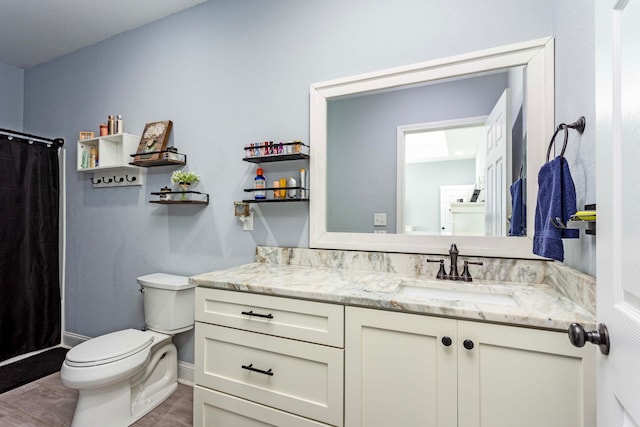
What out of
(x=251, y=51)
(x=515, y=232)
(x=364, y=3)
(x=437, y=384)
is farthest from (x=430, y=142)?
(x=251, y=51)

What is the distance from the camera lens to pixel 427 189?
1585 millimetres

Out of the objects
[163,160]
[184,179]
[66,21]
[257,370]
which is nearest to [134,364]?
[257,370]

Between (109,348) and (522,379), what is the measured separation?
191 centimetres

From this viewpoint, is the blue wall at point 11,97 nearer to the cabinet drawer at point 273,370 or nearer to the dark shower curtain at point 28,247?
the dark shower curtain at point 28,247

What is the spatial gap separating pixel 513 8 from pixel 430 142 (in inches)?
26.7

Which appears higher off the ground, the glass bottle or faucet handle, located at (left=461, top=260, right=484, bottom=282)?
the glass bottle

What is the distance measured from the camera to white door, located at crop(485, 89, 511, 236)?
1.45 m

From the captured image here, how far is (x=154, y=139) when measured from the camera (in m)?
2.27

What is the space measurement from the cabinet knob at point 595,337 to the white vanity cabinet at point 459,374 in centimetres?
25

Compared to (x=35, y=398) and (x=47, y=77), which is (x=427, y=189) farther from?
(x=47, y=77)

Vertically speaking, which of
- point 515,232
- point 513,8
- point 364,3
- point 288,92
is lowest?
point 515,232

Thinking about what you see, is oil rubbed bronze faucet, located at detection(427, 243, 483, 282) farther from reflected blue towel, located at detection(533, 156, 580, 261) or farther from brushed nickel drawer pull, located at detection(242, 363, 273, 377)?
brushed nickel drawer pull, located at detection(242, 363, 273, 377)

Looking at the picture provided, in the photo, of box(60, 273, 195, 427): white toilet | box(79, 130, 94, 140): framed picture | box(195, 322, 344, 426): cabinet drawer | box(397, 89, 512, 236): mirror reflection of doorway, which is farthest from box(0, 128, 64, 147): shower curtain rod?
box(397, 89, 512, 236): mirror reflection of doorway

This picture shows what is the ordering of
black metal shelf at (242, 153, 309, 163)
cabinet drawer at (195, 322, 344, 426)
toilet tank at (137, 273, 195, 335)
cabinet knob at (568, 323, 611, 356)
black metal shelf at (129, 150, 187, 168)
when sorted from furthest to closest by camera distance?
1. black metal shelf at (129, 150, 187, 168)
2. toilet tank at (137, 273, 195, 335)
3. black metal shelf at (242, 153, 309, 163)
4. cabinet drawer at (195, 322, 344, 426)
5. cabinet knob at (568, 323, 611, 356)
